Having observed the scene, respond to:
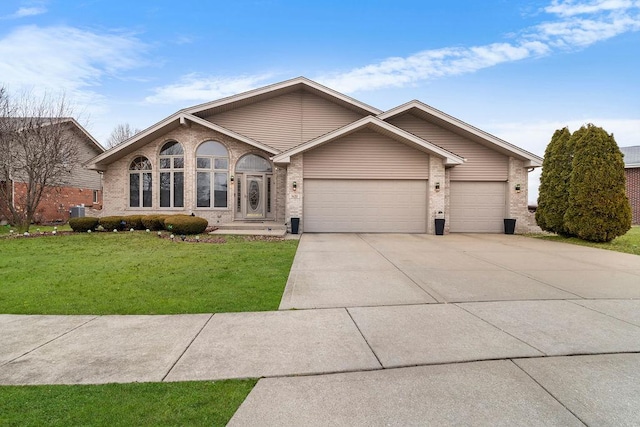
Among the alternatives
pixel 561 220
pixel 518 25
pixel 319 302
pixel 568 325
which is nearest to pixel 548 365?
pixel 568 325

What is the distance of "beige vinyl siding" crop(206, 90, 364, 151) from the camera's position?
17.7 m

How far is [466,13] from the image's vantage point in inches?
609

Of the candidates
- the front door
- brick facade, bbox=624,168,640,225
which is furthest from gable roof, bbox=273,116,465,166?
brick facade, bbox=624,168,640,225

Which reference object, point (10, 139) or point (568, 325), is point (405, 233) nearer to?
point (568, 325)

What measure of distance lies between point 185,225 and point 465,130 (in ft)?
43.7

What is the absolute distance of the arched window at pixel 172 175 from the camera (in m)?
16.6

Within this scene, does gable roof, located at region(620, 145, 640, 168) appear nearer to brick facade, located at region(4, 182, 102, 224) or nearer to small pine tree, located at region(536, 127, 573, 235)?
small pine tree, located at region(536, 127, 573, 235)

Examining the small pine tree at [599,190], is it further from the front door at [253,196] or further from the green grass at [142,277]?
the front door at [253,196]

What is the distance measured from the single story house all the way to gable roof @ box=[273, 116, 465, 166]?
0.15 feet

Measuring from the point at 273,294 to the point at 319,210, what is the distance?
32.1 ft

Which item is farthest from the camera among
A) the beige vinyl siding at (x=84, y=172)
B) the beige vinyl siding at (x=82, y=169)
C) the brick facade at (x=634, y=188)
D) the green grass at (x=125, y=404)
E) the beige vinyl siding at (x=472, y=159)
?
the brick facade at (x=634, y=188)

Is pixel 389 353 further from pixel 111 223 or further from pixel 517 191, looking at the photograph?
pixel 517 191

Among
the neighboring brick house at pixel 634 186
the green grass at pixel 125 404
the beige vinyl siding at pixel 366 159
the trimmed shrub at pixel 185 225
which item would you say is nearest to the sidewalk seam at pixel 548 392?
the green grass at pixel 125 404

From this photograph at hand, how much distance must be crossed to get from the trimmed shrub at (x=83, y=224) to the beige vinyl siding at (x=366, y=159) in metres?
9.65
